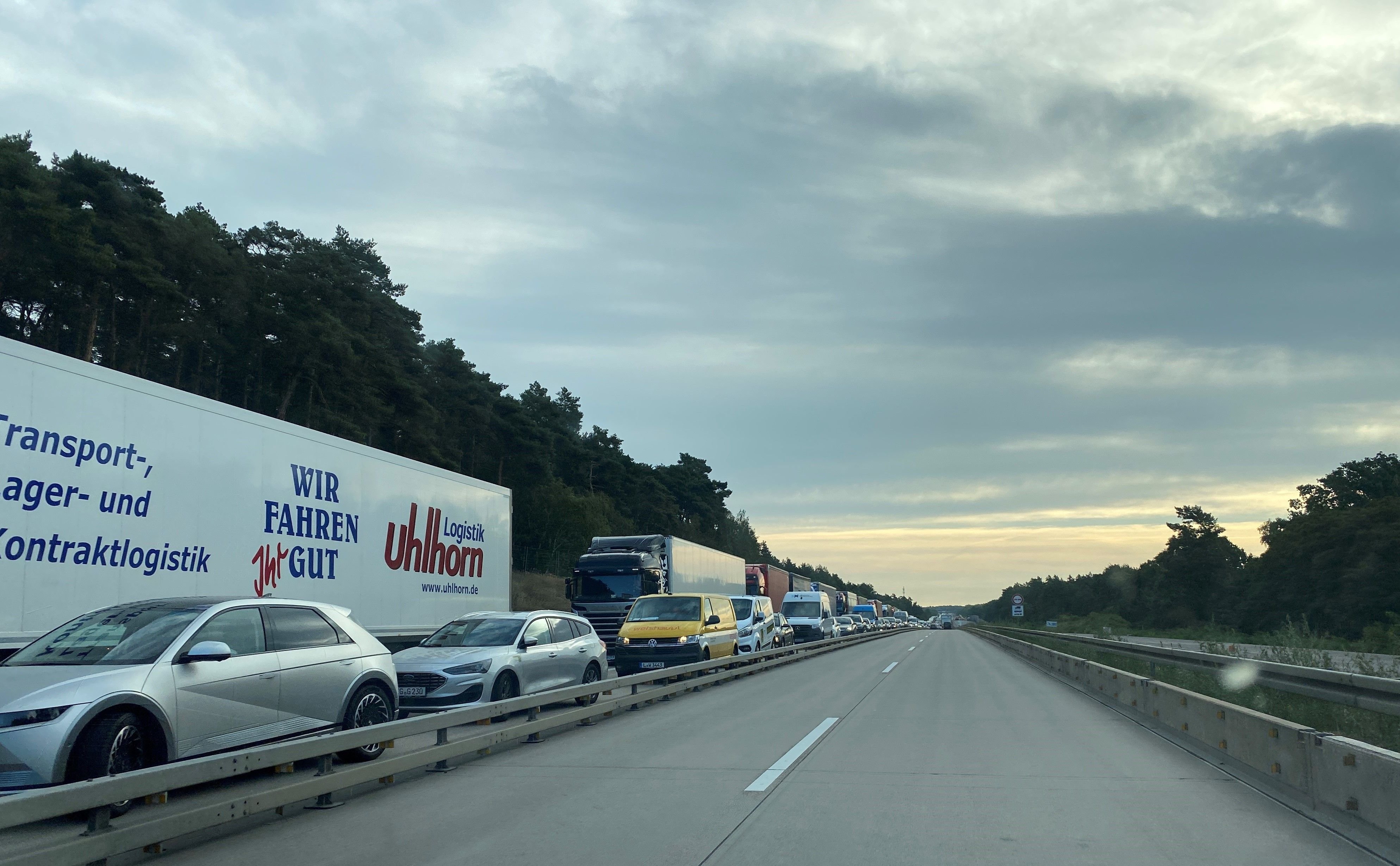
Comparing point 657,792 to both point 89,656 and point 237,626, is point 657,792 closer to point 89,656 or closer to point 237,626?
point 237,626

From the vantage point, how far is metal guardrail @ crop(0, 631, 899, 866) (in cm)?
536

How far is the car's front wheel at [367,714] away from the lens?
9.21 meters

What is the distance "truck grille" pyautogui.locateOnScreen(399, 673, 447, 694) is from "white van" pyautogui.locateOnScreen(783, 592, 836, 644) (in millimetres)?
34199

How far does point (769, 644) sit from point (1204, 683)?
17.4 metres

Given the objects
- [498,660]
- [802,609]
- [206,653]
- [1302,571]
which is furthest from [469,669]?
[1302,571]

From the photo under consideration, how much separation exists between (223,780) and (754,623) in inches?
862

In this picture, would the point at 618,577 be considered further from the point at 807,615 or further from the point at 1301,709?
the point at 807,615

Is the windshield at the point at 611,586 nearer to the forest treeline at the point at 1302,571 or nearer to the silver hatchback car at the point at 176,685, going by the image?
the silver hatchback car at the point at 176,685

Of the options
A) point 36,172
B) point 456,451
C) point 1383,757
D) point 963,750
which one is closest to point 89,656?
point 963,750

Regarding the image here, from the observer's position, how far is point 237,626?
8453mm

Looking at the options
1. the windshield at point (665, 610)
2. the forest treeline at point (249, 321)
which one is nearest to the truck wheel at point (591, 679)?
the windshield at point (665, 610)

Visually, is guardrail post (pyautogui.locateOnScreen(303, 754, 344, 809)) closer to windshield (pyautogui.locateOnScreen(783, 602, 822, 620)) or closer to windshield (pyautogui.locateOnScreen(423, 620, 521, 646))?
windshield (pyautogui.locateOnScreen(423, 620, 521, 646))

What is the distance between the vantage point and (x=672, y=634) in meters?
21.1

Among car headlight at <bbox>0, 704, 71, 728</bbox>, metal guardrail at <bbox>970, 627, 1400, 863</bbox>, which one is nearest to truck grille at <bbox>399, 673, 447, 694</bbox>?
car headlight at <bbox>0, 704, 71, 728</bbox>
